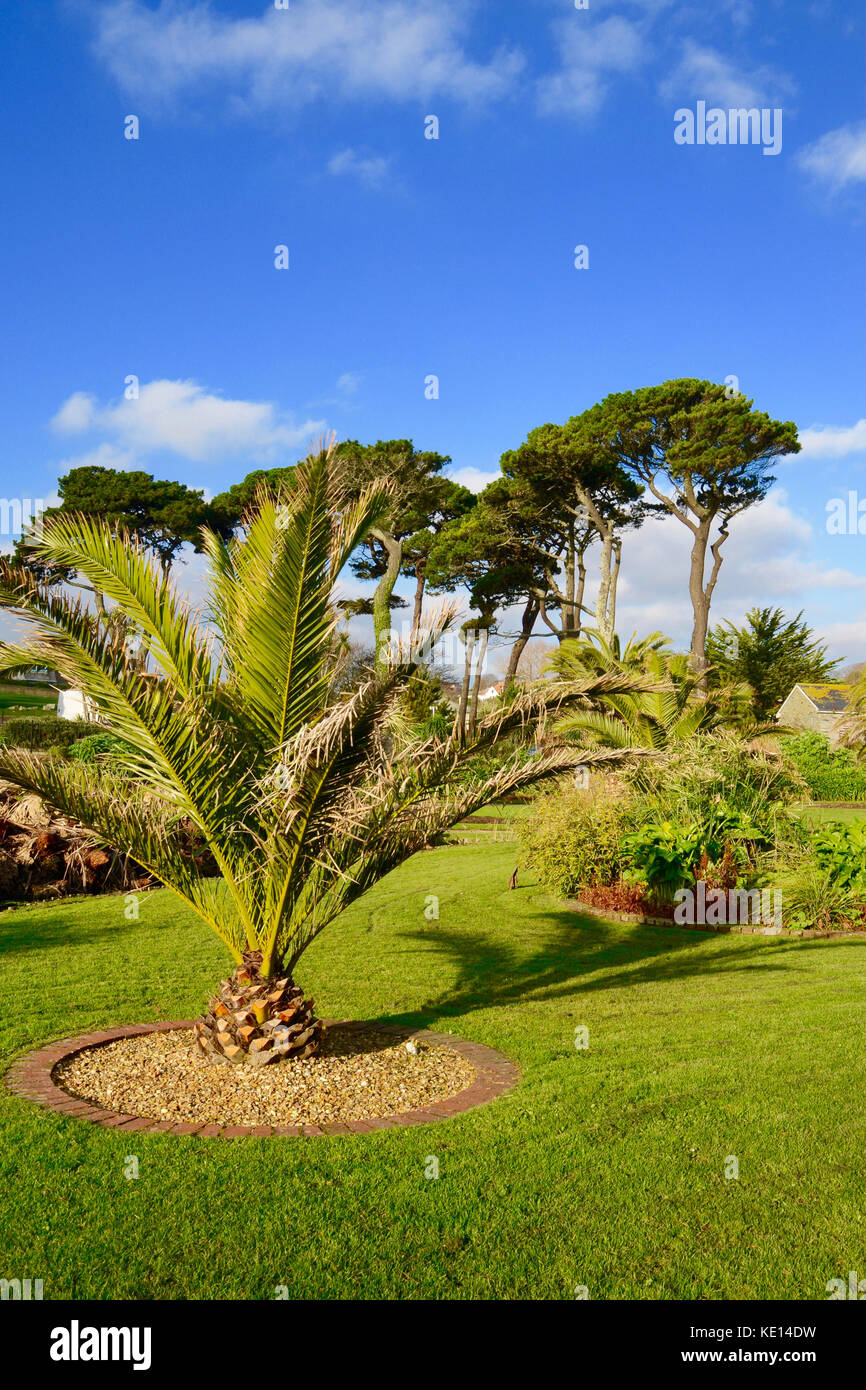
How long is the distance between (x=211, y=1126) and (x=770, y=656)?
148ft

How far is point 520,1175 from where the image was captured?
4266 mm

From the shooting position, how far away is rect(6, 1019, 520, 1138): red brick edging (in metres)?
4.82

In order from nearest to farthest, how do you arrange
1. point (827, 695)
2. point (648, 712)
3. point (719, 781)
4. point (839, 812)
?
1. point (719, 781)
2. point (648, 712)
3. point (839, 812)
4. point (827, 695)

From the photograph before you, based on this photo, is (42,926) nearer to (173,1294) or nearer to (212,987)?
(212,987)

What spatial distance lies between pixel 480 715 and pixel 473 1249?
10.5 ft

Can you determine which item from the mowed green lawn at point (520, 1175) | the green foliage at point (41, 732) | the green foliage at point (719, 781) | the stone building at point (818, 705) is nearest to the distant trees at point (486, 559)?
the stone building at point (818, 705)

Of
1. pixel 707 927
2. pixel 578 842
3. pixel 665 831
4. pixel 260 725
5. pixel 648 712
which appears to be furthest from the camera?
pixel 648 712

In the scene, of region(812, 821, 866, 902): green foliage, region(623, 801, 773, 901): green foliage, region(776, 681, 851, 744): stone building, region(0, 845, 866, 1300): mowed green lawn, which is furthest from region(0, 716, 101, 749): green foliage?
region(776, 681, 851, 744): stone building

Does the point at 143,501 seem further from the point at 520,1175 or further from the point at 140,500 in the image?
the point at 520,1175

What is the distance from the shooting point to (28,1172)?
4.11 meters

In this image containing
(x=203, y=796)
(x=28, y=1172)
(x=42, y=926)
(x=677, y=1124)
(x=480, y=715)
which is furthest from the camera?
(x=42, y=926)

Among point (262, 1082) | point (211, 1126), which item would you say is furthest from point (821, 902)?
point (211, 1126)
